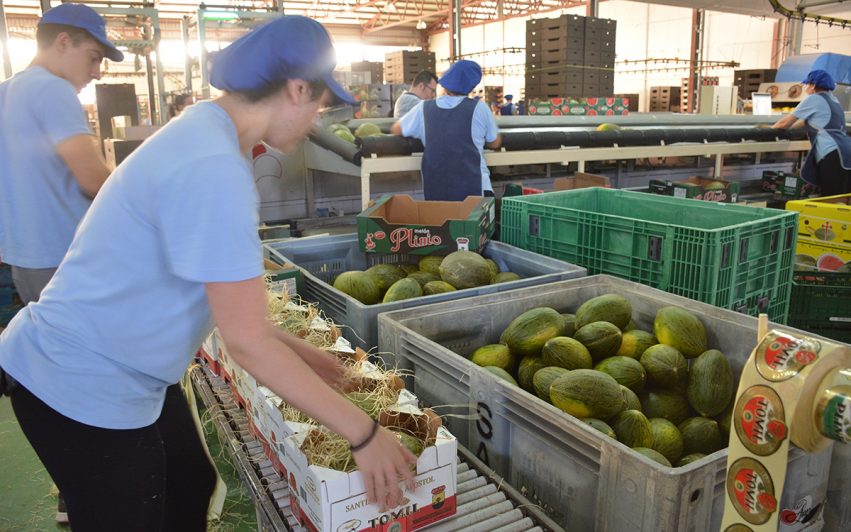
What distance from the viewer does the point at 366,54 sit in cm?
2578

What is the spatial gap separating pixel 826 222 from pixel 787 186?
2606 mm

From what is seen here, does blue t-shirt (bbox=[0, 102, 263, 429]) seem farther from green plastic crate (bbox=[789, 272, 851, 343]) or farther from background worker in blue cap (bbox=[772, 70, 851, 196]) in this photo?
background worker in blue cap (bbox=[772, 70, 851, 196])

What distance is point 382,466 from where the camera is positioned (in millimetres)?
1098

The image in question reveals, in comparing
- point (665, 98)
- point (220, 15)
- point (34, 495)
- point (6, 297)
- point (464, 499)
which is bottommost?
point (34, 495)

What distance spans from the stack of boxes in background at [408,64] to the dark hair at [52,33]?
9784 mm

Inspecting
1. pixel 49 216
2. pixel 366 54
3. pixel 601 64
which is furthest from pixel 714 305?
pixel 366 54

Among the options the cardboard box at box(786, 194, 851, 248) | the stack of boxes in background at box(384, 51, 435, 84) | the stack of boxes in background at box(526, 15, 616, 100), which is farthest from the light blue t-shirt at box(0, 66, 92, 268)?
the stack of boxes in background at box(384, 51, 435, 84)

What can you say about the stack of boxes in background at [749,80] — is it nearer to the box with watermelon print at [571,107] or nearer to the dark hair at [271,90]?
the box with watermelon print at [571,107]

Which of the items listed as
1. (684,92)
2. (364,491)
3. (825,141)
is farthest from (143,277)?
(684,92)

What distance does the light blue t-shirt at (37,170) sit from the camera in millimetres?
2105

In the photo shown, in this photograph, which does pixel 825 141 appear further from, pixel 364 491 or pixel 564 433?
pixel 364 491

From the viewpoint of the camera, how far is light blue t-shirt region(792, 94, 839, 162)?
502 centimetres

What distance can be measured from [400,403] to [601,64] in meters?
7.56

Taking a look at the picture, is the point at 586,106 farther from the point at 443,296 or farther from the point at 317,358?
A: the point at 317,358
